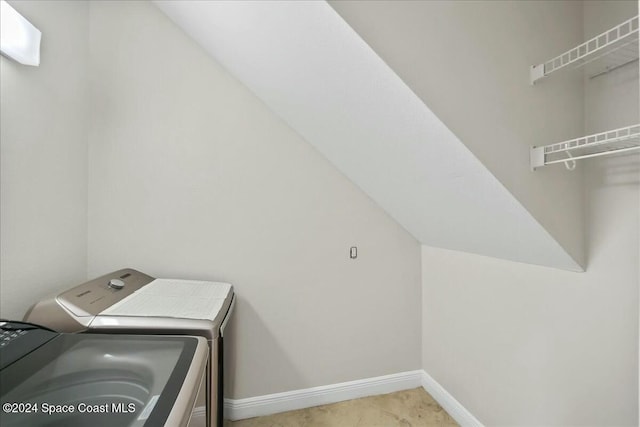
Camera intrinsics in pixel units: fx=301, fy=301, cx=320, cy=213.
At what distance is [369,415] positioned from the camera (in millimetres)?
1798

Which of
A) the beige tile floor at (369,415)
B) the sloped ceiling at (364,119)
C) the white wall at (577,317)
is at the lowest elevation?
the beige tile floor at (369,415)

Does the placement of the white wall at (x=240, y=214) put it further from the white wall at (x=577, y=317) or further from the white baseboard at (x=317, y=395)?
the white wall at (x=577, y=317)

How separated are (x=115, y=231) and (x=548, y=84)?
6.96 ft

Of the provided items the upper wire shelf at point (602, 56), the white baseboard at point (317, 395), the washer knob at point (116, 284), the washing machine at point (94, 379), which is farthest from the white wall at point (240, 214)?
the upper wire shelf at point (602, 56)

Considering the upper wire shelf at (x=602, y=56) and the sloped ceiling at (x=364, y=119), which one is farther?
the sloped ceiling at (x=364, y=119)

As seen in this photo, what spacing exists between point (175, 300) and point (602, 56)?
1.77 meters

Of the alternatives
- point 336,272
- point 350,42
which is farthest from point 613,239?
point 336,272

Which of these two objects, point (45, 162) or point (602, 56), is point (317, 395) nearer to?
point (45, 162)

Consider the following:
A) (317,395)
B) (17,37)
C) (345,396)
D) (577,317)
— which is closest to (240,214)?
(17,37)

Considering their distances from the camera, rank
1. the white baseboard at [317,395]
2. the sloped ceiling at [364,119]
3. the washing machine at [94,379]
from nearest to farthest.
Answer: the washing machine at [94,379], the sloped ceiling at [364,119], the white baseboard at [317,395]

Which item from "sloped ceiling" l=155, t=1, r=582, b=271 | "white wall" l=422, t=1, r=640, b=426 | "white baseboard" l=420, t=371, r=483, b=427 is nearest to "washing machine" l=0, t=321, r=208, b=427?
"sloped ceiling" l=155, t=1, r=582, b=271

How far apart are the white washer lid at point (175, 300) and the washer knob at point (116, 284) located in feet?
0.22

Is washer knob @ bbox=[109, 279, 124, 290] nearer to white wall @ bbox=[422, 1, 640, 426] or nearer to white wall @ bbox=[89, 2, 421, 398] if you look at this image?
white wall @ bbox=[89, 2, 421, 398]

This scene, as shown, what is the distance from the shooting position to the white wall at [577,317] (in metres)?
0.98
